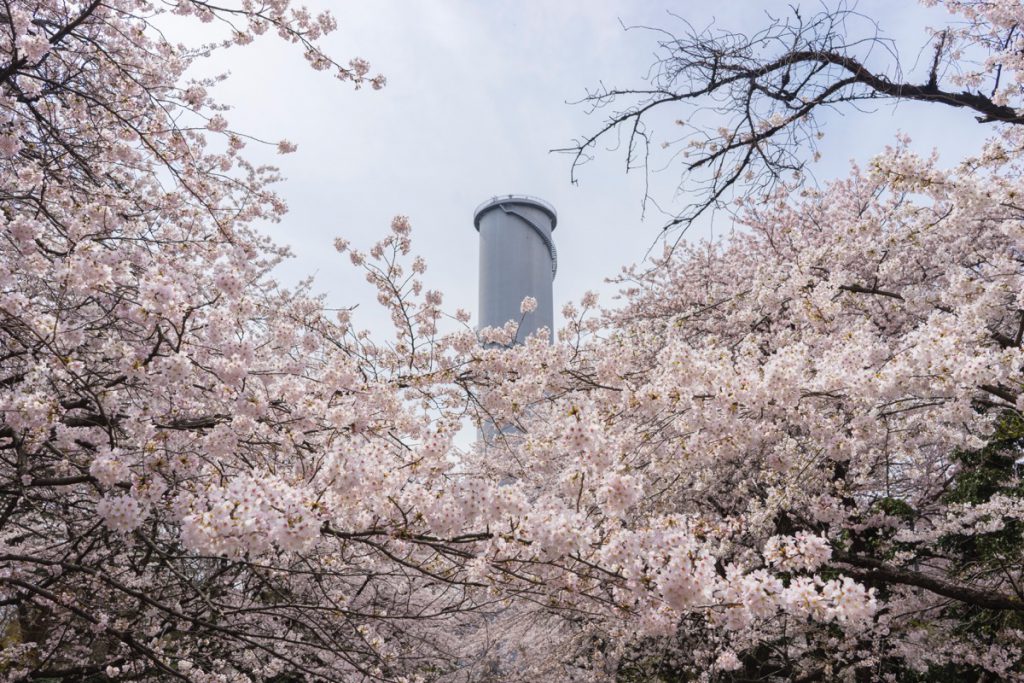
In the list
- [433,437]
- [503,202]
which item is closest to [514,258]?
[503,202]

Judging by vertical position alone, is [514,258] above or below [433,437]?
above

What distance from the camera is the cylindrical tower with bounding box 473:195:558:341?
37.6 meters

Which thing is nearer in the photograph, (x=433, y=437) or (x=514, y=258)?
(x=433, y=437)

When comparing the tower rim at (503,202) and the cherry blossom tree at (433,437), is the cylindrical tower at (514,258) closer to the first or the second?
the tower rim at (503,202)

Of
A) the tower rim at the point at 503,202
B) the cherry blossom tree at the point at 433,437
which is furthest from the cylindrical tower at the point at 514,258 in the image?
the cherry blossom tree at the point at 433,437

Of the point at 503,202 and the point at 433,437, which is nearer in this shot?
the point at 433,437

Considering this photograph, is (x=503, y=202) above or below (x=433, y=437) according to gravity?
above

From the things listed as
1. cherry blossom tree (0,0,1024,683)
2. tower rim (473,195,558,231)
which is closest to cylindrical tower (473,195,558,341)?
tower rim (473,195,558,231)

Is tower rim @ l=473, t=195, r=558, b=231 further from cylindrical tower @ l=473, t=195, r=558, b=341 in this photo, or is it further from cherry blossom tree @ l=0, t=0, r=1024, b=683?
cherry blossom tree @ l=0, t=0, r=1024, b=683

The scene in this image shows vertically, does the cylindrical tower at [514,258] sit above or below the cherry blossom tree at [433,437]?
above

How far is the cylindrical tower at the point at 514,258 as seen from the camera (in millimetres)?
37562

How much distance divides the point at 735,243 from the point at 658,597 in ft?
31.5

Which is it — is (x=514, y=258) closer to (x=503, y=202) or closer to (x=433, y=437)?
(x=503, y=202)

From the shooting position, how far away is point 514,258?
126 ft
